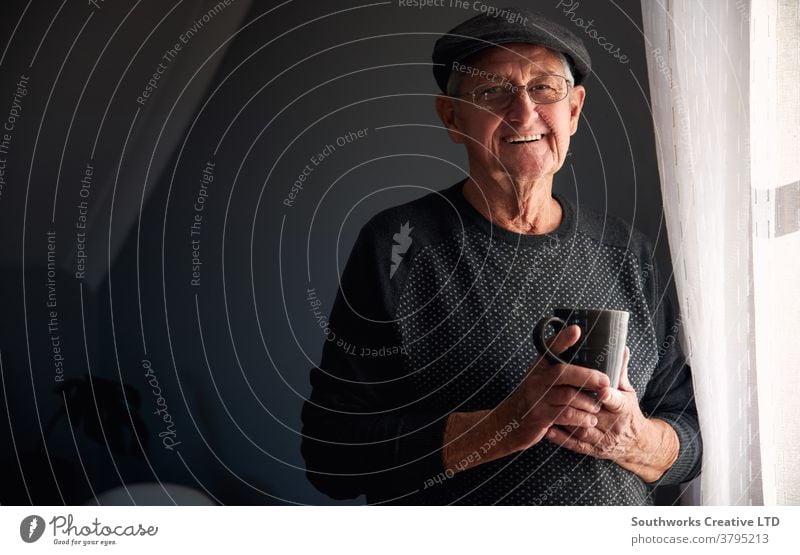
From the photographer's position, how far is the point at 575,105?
2.51 feet

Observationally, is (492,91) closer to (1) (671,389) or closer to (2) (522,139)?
(2) (522,139)

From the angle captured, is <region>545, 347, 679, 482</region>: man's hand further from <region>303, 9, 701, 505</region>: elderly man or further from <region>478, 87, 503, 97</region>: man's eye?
<region>478, 87, 503, 97</region>: man's eye

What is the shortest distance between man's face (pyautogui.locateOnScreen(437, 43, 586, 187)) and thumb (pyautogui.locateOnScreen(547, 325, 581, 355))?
0.15m

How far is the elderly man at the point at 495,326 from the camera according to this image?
0.74 m

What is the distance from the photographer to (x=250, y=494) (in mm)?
786

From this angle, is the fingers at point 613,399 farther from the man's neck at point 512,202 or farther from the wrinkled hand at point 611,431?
the man's neck at point 512,202

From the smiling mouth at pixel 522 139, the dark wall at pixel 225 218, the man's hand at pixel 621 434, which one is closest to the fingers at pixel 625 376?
the man's hand at pixel 621 434

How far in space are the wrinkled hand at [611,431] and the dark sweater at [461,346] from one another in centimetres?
1

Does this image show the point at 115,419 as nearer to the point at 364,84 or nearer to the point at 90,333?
the point at 90,333

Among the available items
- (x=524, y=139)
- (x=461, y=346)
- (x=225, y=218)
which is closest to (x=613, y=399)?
(x=461, y=346)

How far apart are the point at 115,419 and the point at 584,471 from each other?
46 centimetres

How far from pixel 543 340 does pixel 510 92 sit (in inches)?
9.2

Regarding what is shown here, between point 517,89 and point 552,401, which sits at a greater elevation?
point 517,89
